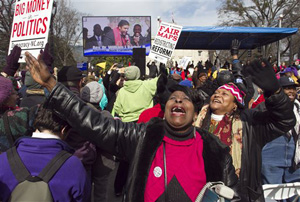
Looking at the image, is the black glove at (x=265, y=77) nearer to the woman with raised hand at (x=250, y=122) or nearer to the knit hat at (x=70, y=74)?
the woman with raised hand at (x=250, y=122)

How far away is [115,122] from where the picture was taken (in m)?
2.03

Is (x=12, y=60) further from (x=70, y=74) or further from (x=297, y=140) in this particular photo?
(x=297, y=140)

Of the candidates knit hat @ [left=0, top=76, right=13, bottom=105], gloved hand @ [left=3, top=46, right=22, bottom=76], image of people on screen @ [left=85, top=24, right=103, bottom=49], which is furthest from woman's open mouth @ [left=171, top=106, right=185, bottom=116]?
image of people on screen @ [left=85, top=24, right=103, bottom=49]

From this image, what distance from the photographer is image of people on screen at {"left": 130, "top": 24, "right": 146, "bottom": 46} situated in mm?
28781

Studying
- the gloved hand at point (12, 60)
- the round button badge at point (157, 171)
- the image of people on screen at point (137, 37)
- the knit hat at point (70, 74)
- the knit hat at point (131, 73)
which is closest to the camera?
the round button badge at point (157, 171)

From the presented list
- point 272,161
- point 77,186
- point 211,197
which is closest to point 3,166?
point 77,186

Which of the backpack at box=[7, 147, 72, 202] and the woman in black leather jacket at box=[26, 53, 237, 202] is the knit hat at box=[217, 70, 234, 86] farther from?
the backpack at box=[7, 147, 72, 202]

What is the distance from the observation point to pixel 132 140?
2012 mm

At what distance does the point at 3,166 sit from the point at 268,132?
2.08 m

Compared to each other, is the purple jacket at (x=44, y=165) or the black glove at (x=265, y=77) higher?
the black glove at (x=265, y=77)

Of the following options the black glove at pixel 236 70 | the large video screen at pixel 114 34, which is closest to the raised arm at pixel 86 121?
the black glove at pixel 236 70

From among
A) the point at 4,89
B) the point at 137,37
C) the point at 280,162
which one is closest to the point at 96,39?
the point at 137,37

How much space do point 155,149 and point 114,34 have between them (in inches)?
1104

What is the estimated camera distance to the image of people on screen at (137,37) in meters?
28.8
